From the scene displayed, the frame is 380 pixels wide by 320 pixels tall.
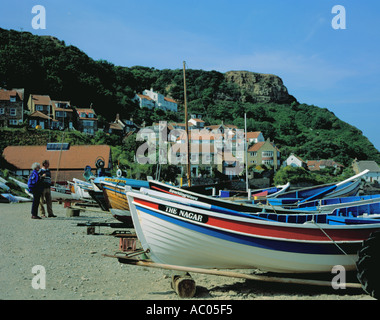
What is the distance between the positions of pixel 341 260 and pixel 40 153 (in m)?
55.7

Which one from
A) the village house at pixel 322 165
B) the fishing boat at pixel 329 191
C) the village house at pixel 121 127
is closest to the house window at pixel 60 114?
the village house at pixel 121 127

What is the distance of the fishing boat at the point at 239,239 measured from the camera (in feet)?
23.8

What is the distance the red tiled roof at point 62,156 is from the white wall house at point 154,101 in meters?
100

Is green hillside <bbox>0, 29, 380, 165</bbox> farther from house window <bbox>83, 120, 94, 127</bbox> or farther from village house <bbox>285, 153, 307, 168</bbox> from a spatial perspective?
house window <bbox>83, 120, 94, 127</bbox>

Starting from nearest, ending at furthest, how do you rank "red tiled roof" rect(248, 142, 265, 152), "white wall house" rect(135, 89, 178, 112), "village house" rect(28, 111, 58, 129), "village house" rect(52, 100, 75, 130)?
"village house" rect(28, 111, 58, 129) < "village house" rect(52, 100, 75, 130) < "red tiled roof" rect(248, 142, 265, 152) < "white wall house" rect(135, 89, 178, 112)

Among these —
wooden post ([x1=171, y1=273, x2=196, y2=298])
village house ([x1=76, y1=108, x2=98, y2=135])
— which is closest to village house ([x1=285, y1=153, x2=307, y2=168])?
village house ([x1=76, y1=108, x2=98, y2=135])

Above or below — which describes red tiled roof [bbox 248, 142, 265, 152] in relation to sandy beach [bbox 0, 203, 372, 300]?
above

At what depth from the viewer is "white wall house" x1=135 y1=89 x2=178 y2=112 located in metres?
156

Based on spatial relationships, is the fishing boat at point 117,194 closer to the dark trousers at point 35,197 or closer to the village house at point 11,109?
the dark trousers at point 35,197

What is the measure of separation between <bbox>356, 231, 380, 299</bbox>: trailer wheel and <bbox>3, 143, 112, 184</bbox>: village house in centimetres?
4861

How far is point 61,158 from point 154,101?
11077 centimetres
